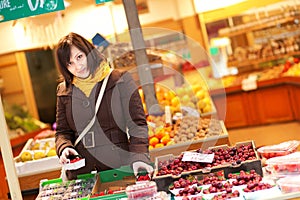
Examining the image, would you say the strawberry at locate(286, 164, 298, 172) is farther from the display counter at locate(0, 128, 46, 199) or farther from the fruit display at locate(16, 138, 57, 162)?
the display counter at locate(0, 128, 46, 199)

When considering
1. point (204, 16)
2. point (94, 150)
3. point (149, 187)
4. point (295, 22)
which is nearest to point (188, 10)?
point (204, 16)

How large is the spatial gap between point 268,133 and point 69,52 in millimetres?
6045

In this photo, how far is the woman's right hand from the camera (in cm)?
374

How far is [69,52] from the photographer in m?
3.76

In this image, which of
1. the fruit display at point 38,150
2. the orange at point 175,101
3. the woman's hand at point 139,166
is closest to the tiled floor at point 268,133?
the orange at point 175,101

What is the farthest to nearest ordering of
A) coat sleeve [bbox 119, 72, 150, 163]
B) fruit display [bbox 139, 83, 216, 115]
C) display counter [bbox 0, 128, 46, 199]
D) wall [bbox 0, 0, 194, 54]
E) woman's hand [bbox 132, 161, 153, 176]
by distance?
wall [bbox 0, 0, 194, 54]
display counter [bbox 0, 128, 46, 199]
fruit display [bbox 139, 83, 216, 115]
coat sleeve [bbox 119, 72, 150, 163]
woman's hand [bbox 132, 161, 153, 176]

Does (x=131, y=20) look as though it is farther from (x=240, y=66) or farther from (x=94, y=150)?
(x=240, y=66)

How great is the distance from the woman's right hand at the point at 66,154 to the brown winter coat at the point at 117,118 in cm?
4

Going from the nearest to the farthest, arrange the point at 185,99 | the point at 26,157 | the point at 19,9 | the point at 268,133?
the point at 19,9 → the point at 26,157 → the point at 185,99 → the point at 268,133

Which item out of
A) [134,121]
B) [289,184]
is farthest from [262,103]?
[289,184]

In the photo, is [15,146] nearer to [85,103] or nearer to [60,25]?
[60,25]

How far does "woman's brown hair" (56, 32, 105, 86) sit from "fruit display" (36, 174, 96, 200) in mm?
720

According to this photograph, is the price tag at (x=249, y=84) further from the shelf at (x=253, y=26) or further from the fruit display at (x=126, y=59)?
the fruit display at (x=126, y=59)

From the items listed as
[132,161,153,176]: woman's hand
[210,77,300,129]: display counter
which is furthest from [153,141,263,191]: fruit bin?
[210,77,300,129]: display counter
